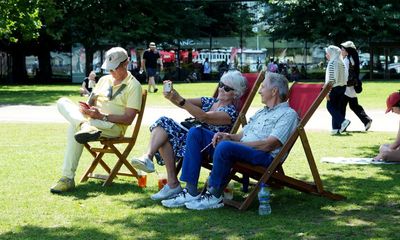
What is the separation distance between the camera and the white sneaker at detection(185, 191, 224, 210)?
20.7 ft

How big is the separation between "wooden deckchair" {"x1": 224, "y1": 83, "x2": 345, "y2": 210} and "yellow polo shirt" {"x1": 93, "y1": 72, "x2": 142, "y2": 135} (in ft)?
4.99

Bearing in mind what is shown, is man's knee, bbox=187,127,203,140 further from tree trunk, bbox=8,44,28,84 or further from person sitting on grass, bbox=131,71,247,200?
tree trunk, bbox=8,44,28,84

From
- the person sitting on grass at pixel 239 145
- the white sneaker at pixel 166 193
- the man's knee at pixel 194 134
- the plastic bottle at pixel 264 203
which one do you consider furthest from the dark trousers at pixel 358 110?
the plastic bottle at pixel 264 203

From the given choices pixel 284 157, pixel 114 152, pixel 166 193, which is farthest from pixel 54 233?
pixel 284 157

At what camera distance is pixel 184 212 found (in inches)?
245

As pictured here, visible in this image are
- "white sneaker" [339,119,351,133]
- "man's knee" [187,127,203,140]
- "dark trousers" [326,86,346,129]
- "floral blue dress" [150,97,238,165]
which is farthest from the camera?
"dark trousers" [326,86,346,129]

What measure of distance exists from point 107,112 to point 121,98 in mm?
223

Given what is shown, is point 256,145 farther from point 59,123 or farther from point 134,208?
point 59,123

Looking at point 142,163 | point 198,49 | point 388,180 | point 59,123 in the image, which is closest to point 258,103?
point 59,123

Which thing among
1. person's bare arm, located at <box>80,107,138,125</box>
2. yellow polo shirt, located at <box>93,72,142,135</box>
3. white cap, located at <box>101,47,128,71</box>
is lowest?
person's bare arm, located at <box>80,107,138,125</box>

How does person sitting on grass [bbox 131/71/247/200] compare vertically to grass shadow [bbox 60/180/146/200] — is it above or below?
above

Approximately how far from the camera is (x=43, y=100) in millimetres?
22688

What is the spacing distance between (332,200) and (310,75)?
38.4 metres

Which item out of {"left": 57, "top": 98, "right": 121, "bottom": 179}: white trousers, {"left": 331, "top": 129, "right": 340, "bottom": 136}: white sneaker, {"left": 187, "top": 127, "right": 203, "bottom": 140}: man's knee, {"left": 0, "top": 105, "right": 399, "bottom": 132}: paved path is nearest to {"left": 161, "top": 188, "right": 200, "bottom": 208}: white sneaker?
{"left": 187, "top": 127, "right": 203, "bottom": 140}: man's knee
